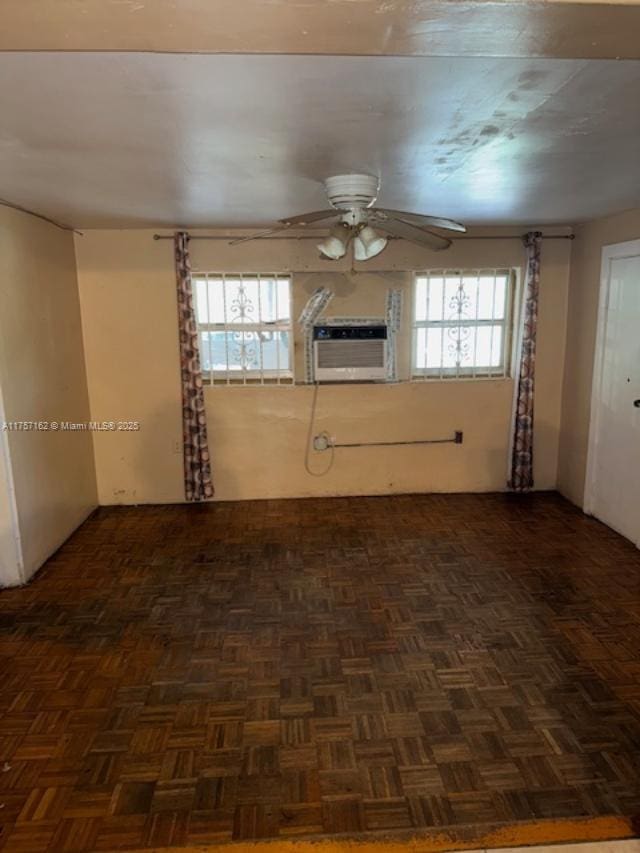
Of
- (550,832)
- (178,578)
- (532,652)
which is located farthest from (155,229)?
(550,832)

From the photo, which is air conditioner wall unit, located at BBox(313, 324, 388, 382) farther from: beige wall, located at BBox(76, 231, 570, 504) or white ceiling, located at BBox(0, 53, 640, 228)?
white ceiling, located at BBox(0, 53, 640, 228)

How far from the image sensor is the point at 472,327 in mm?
4836

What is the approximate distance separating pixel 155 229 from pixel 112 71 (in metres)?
3.13

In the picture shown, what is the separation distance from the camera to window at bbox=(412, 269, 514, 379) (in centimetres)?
476

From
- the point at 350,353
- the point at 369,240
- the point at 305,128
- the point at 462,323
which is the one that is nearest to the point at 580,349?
the point at 462,323

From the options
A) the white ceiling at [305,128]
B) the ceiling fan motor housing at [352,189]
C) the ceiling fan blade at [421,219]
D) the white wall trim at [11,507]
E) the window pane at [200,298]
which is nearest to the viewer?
the white ceiling at [305,128]

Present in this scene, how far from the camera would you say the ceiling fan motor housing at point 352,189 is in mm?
2504

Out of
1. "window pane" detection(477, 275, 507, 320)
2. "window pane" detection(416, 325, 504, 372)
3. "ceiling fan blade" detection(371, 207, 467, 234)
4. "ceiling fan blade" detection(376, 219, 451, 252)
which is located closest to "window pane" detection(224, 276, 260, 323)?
"window pane" detection(416, 325, 504, 372)

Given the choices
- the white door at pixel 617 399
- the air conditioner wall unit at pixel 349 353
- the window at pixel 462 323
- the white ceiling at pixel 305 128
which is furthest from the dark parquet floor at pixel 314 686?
the white ceiling at pixel 305 128

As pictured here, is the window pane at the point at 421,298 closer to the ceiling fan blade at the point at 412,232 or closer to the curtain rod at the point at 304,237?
the curtain rod at the point at 304,237

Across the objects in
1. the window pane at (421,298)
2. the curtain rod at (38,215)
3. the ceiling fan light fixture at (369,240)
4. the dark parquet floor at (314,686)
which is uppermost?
the curtain rod at (38,215)

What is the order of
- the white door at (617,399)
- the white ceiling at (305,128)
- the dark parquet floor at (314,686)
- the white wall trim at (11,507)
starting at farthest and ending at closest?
the white door at (617,399) → the white wall trim at (11,507) → the dark parquet floor at (314,686) → the white ceiling at (305,128)

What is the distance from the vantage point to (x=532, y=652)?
106 inches

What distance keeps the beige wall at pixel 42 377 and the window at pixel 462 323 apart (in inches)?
109
